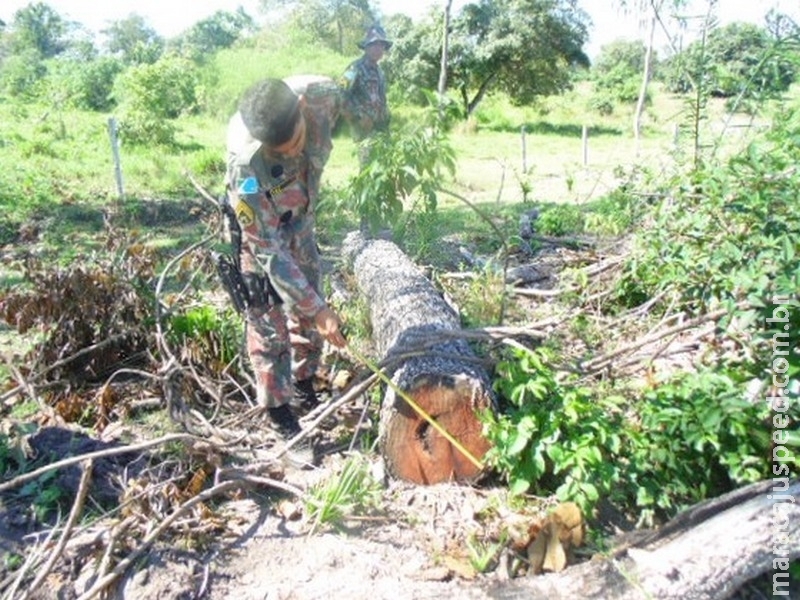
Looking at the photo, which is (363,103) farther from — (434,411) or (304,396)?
(434,411)

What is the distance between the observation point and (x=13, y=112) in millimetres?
14125

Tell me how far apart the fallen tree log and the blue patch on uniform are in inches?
68.4

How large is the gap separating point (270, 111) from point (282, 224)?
700mm

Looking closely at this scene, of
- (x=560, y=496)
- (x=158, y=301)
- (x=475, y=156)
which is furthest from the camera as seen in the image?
(x=475, y=156)

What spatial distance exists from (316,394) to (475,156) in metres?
11.1

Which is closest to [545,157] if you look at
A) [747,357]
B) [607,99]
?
[607,99]

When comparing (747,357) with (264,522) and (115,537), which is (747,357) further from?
(115,537)

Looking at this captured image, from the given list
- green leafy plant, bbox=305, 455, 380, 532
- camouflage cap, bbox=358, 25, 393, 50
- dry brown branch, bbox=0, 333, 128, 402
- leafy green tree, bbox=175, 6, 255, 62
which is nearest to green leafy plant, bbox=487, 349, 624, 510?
green leafy plant, bbox=305, 455, 380, 532

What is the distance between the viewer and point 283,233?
306 cm

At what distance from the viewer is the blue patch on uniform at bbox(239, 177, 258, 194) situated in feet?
8.67

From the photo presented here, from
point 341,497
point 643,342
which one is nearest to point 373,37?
point 643,342

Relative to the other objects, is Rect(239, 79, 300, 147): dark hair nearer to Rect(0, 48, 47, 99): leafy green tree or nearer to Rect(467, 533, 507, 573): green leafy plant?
Rect(467, 533, 507, 573): green leafy plant

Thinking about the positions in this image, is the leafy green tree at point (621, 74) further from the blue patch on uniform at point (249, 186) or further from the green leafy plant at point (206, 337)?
the blue patch on uniform at point (249, 186)

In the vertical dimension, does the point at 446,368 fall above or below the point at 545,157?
below
